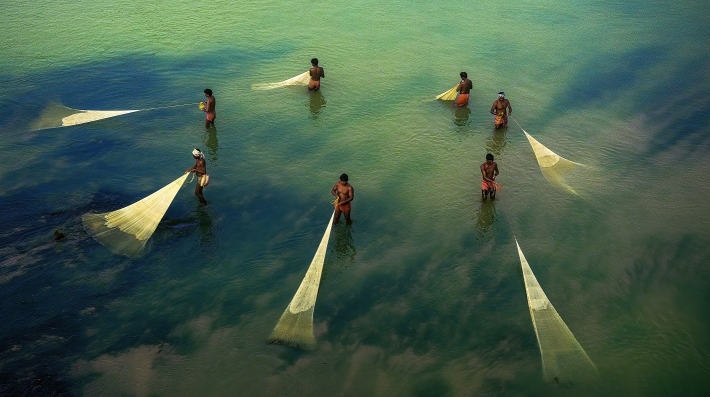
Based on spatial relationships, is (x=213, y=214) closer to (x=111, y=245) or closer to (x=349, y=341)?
(x=111, y=245)

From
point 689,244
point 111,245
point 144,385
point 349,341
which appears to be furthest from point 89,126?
point 689,244

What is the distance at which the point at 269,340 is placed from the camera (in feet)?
27.7

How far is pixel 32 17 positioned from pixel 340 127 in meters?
12.0

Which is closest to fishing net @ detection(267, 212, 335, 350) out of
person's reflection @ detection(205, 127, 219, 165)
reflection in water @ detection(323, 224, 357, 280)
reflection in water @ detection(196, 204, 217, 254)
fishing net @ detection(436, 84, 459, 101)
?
reflection in water @ detection(323, 224, 357, 280)

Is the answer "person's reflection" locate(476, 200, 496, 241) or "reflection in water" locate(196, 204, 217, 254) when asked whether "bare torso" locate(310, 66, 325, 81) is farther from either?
"person's reflection" locate(476, 200, 496, 241)

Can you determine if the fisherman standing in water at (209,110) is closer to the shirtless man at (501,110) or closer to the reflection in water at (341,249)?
the reflection in water at (341,249)

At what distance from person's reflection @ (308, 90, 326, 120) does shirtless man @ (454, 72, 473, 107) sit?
3.36 meters

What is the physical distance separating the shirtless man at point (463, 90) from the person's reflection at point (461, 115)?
13 cm

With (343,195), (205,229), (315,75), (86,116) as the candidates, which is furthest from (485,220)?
(86,116)

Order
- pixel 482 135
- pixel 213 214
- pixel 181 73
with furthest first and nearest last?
1. pixel 181 73
2. pixel 482 135
3. pixel 213 214

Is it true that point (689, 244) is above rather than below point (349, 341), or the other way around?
above

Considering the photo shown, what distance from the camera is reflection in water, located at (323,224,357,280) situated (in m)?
9.86

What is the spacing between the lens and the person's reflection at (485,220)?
10.5 m

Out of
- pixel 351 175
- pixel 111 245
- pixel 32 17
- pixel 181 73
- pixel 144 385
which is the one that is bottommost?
pixel 144 385
